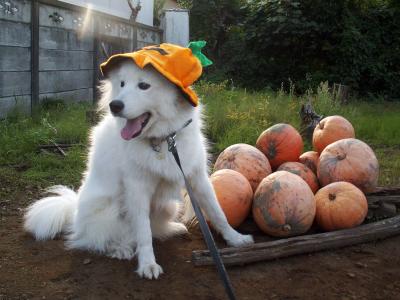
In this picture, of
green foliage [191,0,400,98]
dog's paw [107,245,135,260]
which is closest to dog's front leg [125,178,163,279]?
dog's paw [107,245,135,260]

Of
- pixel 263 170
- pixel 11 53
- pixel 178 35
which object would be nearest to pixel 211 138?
pixel 263 170

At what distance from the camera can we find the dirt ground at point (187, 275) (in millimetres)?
2416

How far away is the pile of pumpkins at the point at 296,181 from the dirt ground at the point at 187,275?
27 centimetres

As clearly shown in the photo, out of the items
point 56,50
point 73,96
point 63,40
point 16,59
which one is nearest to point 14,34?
point 16,59

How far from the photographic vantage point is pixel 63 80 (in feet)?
24.2

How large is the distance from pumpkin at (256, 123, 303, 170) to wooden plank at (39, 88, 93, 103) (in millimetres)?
4210

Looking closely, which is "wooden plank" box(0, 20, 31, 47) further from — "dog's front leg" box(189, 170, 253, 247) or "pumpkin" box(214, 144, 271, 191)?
"dog's front leg" box(189, 170, 253, 247)

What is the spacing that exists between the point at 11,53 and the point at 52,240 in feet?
11.8

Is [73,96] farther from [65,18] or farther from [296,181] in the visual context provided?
[296,181]

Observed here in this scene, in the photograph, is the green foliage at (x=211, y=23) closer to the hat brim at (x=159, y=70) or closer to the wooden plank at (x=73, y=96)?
the wooden plank at (x=73, y=96)

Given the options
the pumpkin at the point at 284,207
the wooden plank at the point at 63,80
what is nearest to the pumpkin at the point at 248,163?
the pumpkin at the point at 284,207

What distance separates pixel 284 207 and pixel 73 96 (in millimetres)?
5651

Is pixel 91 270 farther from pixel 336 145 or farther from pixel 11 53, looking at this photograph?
pixel 11 53

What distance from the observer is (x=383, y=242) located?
3002 mm
